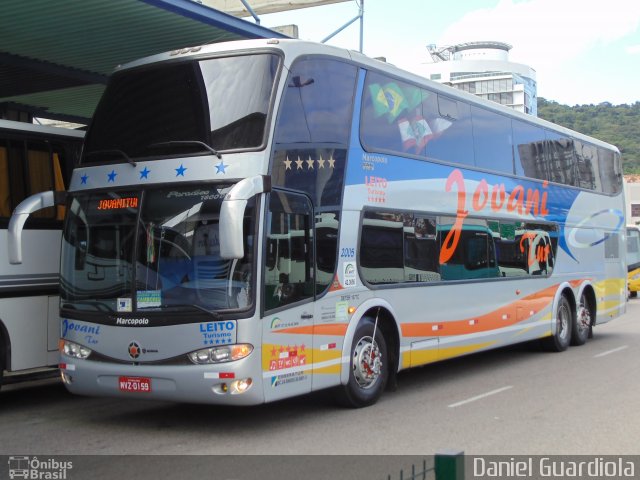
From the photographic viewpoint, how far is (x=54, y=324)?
10.1 metres

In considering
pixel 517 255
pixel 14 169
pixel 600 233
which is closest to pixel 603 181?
pixel 600 233

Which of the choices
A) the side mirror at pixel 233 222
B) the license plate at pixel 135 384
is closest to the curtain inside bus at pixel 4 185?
the license plate at pixel 135 384

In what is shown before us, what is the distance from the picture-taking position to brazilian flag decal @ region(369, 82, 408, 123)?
10445 mm

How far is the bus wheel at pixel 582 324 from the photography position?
1630cm

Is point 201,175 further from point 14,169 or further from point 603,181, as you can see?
point 603,181

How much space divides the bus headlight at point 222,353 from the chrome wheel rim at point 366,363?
191cm

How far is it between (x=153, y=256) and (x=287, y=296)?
139 centimetres

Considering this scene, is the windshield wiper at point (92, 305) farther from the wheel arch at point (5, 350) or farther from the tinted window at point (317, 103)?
the tinted window at point (317, 103)

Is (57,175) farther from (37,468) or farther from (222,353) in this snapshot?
(37,468)

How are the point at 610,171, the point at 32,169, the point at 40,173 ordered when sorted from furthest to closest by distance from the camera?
the point at 610,171, the point at 40,173, the point at 32,169

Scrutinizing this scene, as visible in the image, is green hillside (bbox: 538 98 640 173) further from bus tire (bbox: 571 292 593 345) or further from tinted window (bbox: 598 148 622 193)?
bus tire (bbox: 571 292 593 345)

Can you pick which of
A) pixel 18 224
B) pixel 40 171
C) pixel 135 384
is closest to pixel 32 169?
pixel 40 171

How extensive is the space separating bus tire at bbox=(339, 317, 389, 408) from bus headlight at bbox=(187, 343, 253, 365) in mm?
1815

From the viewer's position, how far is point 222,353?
8.04 m
